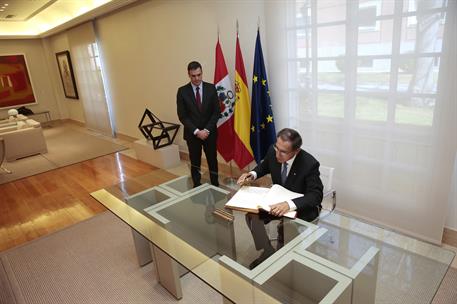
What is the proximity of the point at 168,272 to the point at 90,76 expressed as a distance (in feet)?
21.0

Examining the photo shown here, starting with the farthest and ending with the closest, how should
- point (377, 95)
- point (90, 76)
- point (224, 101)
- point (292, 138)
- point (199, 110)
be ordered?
1. point (90, 76)
2. point (224, 101)
3. point (199, 110)
4. point (377, 95)
5. point (292, 138)

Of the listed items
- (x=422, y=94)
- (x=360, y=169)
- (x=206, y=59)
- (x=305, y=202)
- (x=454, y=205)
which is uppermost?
(x=206, y=59)

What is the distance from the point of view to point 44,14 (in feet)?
24.2

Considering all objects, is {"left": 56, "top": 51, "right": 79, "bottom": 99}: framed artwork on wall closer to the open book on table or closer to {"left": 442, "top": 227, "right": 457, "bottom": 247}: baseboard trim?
the open book on table

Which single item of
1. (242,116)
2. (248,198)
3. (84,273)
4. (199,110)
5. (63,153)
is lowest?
(84,273)

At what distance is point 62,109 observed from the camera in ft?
31.7

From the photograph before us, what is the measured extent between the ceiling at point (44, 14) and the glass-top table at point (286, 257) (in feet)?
14.1

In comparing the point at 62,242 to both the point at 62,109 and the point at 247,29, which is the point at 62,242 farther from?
the point at 62,109

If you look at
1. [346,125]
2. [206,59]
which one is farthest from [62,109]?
[346,125]

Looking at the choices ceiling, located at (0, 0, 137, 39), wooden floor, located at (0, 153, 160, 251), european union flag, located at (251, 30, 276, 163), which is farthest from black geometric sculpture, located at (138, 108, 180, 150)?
ceiling, located at (0, 0, 137, 39)

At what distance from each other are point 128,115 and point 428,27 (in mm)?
5486

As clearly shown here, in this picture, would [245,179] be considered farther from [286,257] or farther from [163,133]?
[163,133]

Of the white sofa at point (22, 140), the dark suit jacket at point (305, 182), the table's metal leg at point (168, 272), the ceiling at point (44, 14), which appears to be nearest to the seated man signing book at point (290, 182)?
the dark suit jacket at point (305, 182)

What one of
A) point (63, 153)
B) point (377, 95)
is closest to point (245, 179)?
point (377, 95)
